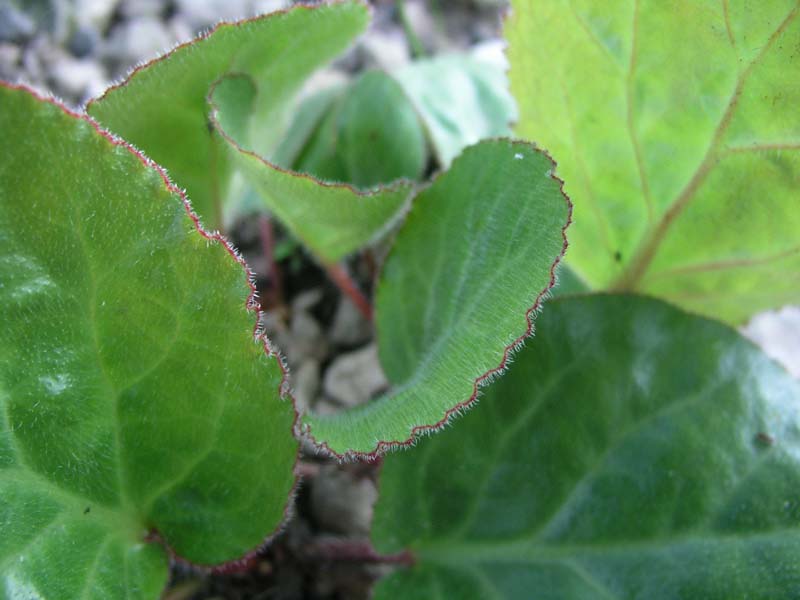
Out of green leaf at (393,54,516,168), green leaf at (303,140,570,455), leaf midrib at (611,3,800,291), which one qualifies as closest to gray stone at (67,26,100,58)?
green leaf at (393,54,516,168)

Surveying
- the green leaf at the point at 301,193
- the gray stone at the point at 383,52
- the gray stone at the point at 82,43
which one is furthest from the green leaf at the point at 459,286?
the gray stone at the point at 82,43

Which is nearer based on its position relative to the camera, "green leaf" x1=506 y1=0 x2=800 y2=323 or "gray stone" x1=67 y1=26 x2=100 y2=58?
"green leaf" x1=506 y1=0 x2=800 y2=323

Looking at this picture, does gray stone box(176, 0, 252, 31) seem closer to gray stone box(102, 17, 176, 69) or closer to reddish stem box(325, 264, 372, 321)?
gray stone box(102, 17, 176, 69)

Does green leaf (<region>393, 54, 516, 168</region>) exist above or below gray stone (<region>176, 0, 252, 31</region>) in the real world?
below

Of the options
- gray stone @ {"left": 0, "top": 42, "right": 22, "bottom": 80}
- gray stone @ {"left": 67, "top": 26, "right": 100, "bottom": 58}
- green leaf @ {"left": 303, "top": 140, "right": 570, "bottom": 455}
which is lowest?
green leaf @ {"left": 303, "top": 140, "right": 570, "bottom": 455}

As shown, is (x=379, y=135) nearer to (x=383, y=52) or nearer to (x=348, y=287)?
(x=348, y=287)

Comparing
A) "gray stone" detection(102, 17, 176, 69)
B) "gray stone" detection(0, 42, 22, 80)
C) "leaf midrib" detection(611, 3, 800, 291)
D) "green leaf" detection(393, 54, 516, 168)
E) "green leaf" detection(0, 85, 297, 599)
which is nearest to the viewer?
"green leaf" detection(0, 85, 297, 599)

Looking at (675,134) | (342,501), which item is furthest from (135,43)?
(675,134)

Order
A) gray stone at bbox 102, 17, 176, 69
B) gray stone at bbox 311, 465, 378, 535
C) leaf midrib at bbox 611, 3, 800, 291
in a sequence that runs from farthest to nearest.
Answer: gray stone at bbox 102, 17, 176, 69, gray stone at bbox 311, 465, 378, 535, leaf midrib at bbox 611, 3, 800, 291
